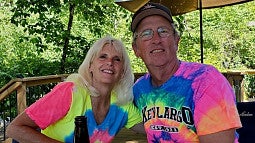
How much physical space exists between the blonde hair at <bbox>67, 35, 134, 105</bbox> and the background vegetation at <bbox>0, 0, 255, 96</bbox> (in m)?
1.84

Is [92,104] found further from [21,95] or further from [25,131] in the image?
[21,95]

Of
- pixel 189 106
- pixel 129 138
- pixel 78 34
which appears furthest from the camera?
pixel 78 34

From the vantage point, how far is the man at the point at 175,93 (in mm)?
1304

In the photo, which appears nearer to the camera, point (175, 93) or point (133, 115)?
point (175, 93)

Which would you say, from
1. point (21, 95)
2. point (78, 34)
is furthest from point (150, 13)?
point (78, 34)

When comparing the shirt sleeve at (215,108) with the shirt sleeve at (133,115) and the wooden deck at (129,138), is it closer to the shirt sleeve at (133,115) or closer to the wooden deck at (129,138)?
the shirt sleeve at (133,115)

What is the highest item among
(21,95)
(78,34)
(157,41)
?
(78,34)

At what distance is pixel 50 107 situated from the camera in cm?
162

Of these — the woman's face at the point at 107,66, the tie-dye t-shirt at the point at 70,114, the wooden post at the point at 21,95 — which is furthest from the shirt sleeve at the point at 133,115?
the wooden post at the point at 21,95

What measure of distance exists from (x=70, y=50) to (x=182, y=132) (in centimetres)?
542

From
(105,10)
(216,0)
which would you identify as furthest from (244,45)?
(216,0)

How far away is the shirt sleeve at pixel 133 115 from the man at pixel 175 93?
18cm

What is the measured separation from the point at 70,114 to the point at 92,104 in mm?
114

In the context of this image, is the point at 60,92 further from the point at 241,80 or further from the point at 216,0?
the point at 241,80
